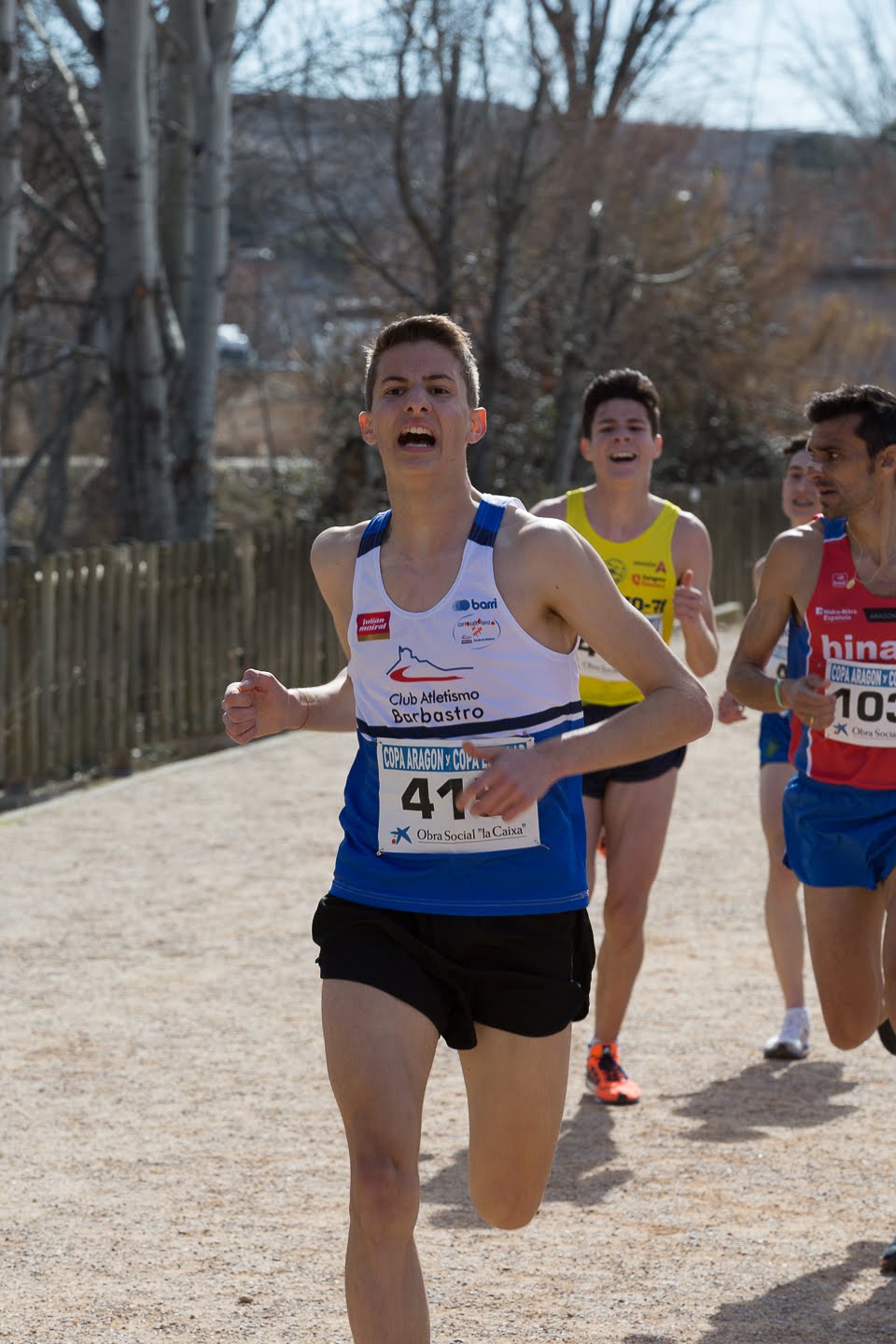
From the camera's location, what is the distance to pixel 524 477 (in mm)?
22453

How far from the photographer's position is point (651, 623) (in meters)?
6.05

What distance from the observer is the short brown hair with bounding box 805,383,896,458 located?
453 centimetres

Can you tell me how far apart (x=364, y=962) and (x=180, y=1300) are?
118cm

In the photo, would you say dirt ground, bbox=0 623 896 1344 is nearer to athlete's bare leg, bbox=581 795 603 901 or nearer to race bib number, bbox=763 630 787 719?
athlete's bare leg, bbox=581 795 603 901

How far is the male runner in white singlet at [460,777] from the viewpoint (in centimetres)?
344

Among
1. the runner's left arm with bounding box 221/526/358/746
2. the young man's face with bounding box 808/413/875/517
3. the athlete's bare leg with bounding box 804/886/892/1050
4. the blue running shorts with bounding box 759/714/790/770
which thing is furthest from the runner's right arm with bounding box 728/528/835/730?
the blue running shorts with bounding box 759/714/790/770

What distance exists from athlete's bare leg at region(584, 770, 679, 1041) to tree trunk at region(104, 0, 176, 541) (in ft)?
28.6

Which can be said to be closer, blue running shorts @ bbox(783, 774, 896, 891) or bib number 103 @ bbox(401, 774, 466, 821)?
bib number 103 @ bbox(401, 774, 466, 821)

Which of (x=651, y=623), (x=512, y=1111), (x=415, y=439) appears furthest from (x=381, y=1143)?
(x=651, y=623)

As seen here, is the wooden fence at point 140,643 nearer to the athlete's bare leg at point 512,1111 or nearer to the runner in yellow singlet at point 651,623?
the runner in yellow singlet at point 651,623

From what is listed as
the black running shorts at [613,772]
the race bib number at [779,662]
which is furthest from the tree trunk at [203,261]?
the black running shorts at [613,772]

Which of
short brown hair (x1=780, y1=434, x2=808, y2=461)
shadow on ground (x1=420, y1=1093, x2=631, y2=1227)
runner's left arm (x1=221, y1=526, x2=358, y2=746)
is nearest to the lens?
runner's left arm (x1=221, y1=526, x2=358, y2=746)

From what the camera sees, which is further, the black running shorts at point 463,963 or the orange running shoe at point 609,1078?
the orange running shoe at point 609,1078

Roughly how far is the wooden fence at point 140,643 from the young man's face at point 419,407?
7839 mm
